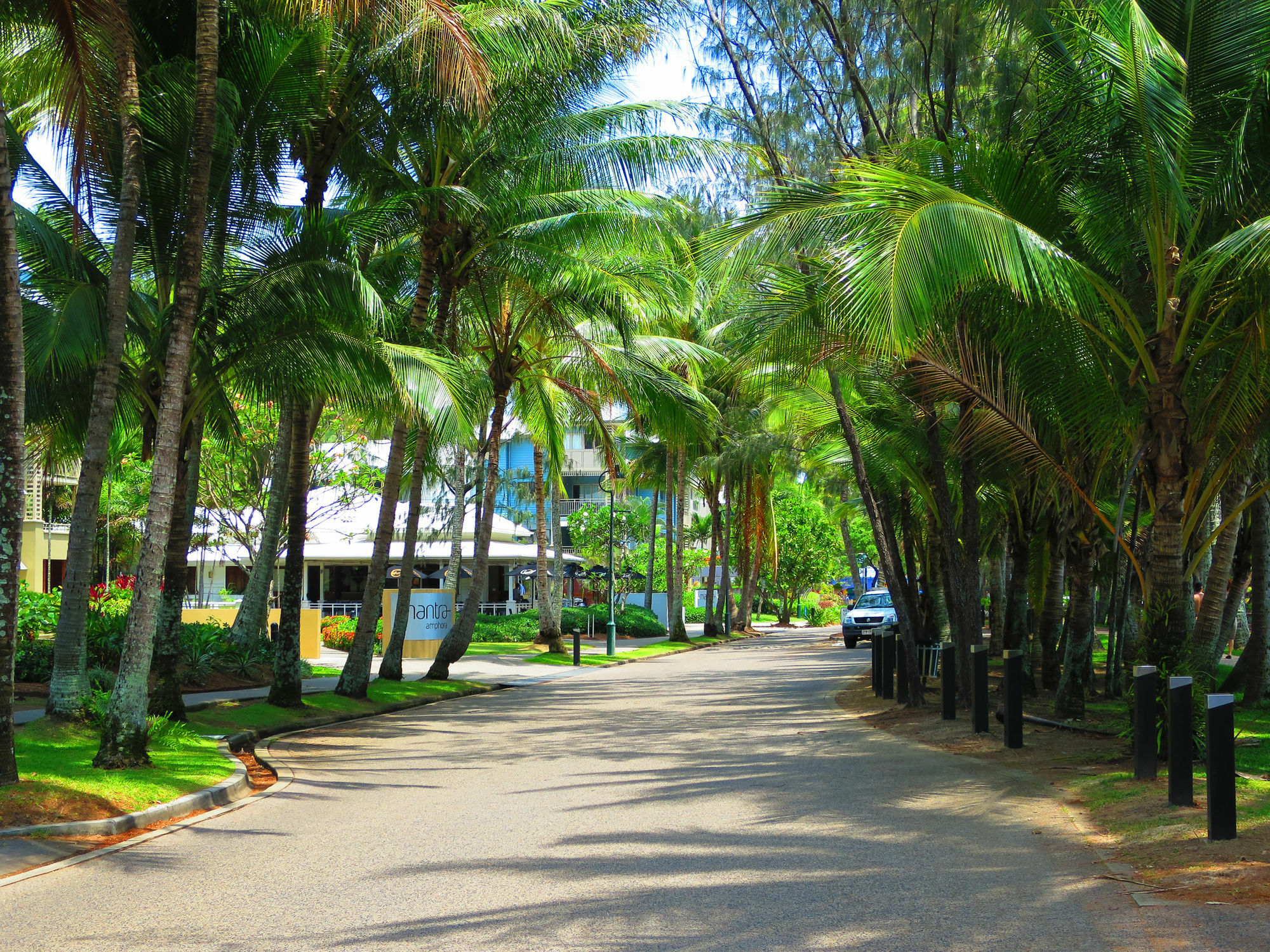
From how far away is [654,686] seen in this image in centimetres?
2105

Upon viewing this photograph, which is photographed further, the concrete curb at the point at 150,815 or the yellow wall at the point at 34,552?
the yellow wall at the point at 34,552

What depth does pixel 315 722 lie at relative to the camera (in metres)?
14.4

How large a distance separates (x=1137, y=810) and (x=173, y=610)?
33.6 ft

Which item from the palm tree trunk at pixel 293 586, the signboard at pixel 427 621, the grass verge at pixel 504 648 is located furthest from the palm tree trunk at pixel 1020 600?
the grass verge at pixel 504 648

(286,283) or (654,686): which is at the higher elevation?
(286,283)

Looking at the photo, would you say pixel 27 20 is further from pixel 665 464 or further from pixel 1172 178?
pixel 665 464

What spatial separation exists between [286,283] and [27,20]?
3619 millimetres

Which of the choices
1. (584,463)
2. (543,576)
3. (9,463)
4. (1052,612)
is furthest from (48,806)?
(584,463)

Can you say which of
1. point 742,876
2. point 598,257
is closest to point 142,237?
point 598,257

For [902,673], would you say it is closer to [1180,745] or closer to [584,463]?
[1180,745]

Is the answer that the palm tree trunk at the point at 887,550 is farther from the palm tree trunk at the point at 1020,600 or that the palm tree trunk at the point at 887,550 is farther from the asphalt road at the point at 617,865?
the asphalt road at the point at 617,865

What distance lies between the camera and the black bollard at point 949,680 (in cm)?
1353

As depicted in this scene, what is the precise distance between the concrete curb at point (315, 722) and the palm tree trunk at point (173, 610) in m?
0.73

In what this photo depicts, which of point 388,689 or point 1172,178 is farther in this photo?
point 388,689
